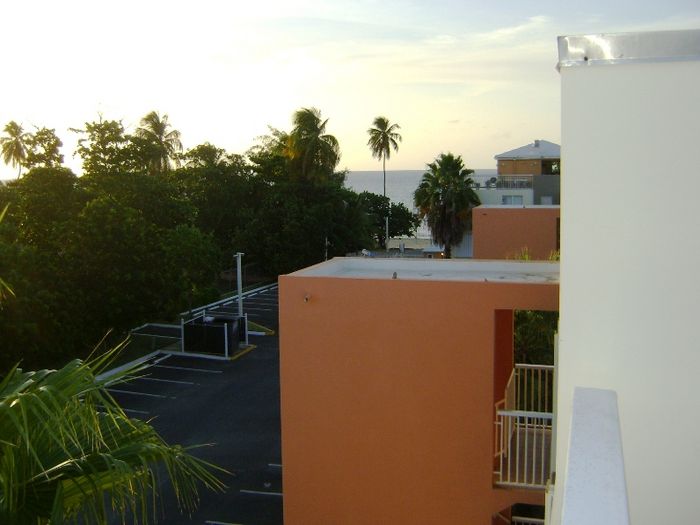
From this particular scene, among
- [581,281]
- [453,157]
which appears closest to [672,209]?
[581,281]

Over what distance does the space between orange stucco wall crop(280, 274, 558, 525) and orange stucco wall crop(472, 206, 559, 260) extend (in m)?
13.4

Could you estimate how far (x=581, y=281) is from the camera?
526 cm

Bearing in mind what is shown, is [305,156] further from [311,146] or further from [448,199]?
[448,199]

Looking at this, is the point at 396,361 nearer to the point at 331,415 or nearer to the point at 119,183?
the point at 331,415

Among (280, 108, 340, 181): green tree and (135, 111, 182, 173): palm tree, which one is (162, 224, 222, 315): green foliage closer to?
(280, 108, 340, 181): green tree

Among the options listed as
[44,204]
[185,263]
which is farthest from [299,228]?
[44,204]

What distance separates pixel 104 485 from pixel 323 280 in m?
5.77

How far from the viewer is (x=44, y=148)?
98.2 ft

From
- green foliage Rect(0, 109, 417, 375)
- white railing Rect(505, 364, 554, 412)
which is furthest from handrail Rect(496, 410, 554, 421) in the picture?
green foliage Rect(0, 109, 417, 375)

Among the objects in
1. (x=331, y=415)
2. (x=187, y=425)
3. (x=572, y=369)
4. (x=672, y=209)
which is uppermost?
(x=672, y=209)

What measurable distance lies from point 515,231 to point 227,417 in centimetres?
988

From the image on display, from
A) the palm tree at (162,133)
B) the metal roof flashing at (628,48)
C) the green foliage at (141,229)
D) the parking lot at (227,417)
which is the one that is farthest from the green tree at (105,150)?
the metal roof flashing at (628,48)

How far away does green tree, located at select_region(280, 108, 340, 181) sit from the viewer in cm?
4197

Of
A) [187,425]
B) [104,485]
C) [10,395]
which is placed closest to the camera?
[10,395]
